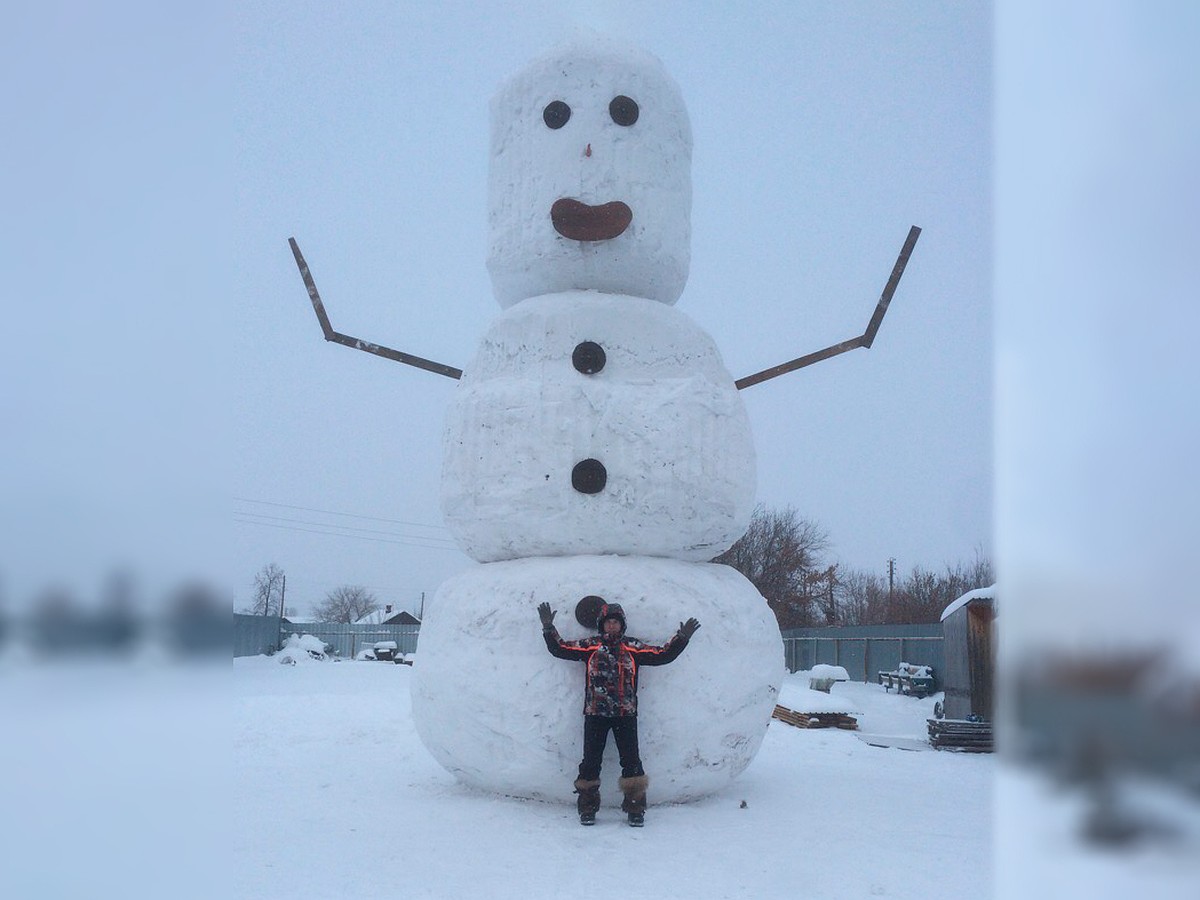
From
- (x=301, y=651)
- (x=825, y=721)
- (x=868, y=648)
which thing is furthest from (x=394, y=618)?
(x=825, y=721)

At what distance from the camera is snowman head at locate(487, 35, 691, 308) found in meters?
6.14

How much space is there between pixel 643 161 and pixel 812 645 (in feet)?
75.2

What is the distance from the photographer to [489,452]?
5.84m

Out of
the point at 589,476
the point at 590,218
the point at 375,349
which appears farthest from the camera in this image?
the point at 375,349

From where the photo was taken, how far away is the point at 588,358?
5879 millimetres

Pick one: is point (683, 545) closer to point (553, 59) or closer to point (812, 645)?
point (553, 59)

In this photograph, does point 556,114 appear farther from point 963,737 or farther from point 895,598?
point 895,598

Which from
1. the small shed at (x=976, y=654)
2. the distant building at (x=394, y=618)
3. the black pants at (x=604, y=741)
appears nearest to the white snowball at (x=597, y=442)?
the black pants at (x=604, y=741)

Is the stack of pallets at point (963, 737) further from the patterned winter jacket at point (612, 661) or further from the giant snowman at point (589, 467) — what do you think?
the patterned winter jacket at point (612, 661)

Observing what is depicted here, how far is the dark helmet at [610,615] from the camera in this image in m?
5.24

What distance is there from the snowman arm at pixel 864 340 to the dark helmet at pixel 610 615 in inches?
79.5

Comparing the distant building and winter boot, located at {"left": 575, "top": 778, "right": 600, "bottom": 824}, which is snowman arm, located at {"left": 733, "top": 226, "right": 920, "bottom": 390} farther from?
the distant building

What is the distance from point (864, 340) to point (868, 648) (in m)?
18.3

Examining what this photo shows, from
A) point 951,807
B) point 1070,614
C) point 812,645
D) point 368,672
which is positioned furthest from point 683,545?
point 812,645
